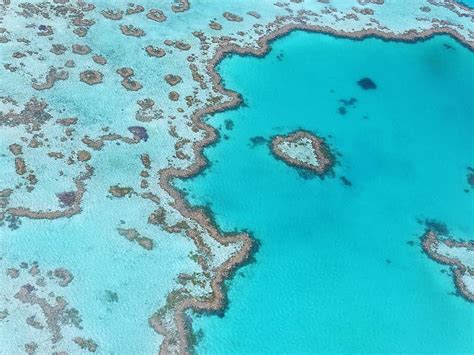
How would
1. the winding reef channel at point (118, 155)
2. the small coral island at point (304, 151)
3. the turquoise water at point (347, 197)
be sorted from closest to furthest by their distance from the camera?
the winding reef channel at point (118, 155)
the turquoise water at point (347, 197)
the small coral island at point (304, 151)

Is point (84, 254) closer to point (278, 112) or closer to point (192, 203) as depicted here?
point (192, 203)

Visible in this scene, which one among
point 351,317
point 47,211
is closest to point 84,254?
point 47,211

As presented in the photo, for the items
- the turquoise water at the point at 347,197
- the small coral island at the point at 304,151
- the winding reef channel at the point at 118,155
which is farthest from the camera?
the small coral island at the point at 304,151

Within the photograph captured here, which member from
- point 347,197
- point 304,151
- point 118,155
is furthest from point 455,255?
point 118,155

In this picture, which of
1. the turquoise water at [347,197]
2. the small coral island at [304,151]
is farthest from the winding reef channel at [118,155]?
the small coral island at [304,151]

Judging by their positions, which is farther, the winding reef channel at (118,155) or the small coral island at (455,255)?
the small coral island at (455,255)

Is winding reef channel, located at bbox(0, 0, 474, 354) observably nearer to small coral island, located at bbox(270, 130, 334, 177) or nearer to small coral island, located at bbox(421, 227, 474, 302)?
small coral island, located at bbox(270, 130, 334, 177)

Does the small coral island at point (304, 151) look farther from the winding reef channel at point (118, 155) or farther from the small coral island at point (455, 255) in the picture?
the small coral island at point (455, 255)

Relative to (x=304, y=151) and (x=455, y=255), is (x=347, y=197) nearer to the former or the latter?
(x=304, y=151)
